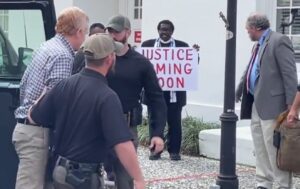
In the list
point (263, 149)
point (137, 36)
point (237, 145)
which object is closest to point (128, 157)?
point (263, 149)

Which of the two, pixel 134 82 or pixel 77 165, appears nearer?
pixel 77 165

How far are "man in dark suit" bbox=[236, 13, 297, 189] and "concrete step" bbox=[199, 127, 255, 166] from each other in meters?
1.82

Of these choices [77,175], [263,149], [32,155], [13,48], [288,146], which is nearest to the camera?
[77,175]

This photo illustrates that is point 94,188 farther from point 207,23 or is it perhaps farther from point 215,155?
point 207,23

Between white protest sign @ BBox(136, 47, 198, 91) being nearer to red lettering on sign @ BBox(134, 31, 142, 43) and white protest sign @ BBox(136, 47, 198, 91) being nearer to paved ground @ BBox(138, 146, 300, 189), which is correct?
paved ground @ BBox(138, 146, 300, 189)

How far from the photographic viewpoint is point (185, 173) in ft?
31.3

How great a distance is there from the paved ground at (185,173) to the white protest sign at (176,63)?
3.29 ft

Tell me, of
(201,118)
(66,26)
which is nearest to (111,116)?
(66,26)

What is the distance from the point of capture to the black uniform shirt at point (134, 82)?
642 cm

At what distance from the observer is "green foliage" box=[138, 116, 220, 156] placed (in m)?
10.8

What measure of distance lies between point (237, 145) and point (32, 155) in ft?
16.1

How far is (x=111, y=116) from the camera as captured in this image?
186 inches

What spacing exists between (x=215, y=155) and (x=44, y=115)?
5.58m

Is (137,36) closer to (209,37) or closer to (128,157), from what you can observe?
(209,37)
